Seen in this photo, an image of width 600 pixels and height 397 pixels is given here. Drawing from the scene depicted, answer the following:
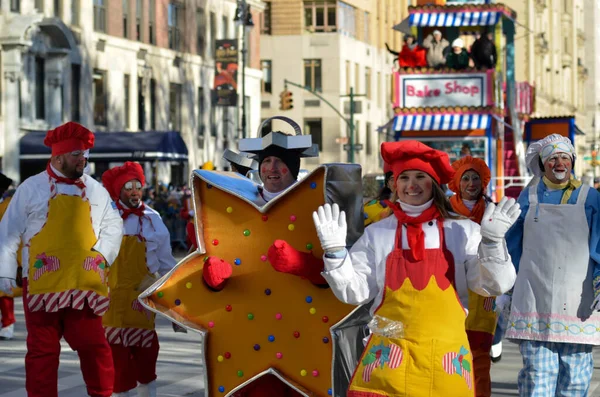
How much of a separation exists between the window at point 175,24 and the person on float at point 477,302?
40.3m

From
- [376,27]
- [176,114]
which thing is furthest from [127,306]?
[376,27]

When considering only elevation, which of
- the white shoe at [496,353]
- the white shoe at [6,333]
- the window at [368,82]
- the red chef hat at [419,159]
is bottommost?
the white shoe at [6,333]

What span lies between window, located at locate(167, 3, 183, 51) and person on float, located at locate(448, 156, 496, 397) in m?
40.3

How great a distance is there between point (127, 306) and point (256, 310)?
3031mm

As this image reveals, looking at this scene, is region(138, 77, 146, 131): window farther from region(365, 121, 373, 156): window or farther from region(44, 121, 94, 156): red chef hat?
region(44, 121, 94, 156): red chef hat

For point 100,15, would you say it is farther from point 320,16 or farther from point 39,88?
point 320,16

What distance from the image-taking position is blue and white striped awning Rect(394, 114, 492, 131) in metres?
26.5

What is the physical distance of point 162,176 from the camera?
148ft

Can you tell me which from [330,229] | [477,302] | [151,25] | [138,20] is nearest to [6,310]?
[477,302]

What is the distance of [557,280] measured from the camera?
7.94 metres

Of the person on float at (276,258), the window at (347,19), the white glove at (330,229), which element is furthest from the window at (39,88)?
the white glove at (330,229)

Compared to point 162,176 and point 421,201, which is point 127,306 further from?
point 162,176

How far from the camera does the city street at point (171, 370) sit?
10.5 meters

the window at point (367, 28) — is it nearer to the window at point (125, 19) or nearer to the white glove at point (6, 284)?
the window at point (125, 19)
